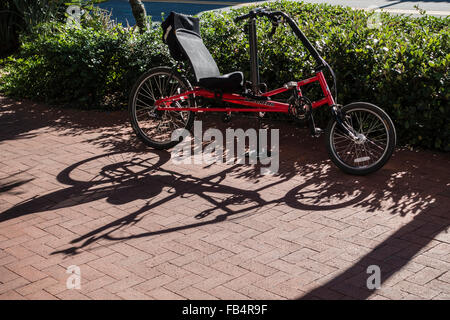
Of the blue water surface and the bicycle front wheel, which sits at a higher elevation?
the blue water surface

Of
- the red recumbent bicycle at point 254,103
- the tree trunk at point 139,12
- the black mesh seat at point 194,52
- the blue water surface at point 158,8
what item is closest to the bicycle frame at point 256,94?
the red recumbent bicycle at point 254,103

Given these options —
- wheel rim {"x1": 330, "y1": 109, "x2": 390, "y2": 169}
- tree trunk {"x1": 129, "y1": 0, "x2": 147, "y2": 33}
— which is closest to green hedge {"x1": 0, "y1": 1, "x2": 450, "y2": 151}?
wheel rim {"x1": 330, "y1": 109, "x2": 390, "y2": 169}

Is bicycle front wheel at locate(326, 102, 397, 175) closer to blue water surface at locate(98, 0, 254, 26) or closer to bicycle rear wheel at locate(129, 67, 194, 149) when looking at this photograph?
bicycle rear wheel at locate(129, 67, 194, 149)

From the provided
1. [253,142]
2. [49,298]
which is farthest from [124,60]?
[49,298]

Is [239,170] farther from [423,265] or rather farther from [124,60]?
[124,60]

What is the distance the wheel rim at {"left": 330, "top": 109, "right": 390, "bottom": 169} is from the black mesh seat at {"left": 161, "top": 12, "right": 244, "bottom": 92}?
123 cm

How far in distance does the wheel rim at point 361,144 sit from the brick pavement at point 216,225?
0.20 metres

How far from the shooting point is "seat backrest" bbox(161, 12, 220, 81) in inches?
293

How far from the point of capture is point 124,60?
9523mm

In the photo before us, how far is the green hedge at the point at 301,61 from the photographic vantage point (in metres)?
7.28

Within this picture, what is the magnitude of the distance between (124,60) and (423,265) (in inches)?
232

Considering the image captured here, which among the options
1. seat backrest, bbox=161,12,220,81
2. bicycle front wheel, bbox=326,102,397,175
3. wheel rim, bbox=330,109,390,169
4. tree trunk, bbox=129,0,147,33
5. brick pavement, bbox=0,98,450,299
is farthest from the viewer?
tree trunk, bbox=129,0,147,33

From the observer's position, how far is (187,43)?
7.55 m

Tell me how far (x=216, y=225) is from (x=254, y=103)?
2.00m
